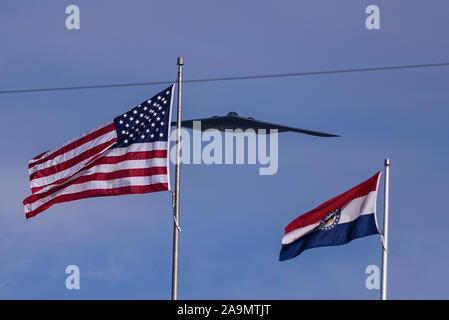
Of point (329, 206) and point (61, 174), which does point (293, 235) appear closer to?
point (329, 206)

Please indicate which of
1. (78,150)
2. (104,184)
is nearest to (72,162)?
(78,150)

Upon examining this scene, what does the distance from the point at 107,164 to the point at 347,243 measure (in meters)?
8.00

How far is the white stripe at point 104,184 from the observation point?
39250 mm

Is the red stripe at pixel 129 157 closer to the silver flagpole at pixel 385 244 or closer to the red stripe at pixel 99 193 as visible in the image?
the red stripe at pixel 99 193

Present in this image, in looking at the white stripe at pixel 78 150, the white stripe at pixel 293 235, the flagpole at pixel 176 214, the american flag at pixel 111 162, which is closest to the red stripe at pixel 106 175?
the american flag at pixel 111 162

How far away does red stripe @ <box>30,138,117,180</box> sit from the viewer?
40500mm

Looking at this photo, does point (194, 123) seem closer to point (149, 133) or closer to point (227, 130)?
point (227, 130)

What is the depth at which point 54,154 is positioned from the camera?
41.2 m

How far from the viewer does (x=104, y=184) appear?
131 feet

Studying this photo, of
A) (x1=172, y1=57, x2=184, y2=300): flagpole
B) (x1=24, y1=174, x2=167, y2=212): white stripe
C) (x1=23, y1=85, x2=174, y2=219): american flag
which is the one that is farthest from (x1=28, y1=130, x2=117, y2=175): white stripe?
(x1=172, y1=57, x2=184, y2=300): flagpole

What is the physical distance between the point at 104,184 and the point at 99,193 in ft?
1.06
